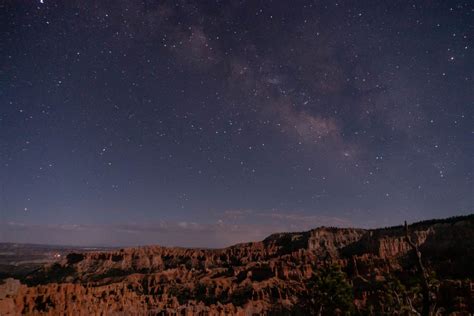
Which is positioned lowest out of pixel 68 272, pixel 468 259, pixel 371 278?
pixel 68 272

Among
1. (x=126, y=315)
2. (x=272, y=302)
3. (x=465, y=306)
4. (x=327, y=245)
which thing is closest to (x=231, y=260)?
(x=327, y=245)

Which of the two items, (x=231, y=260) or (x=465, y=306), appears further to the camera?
(x=231, y=260)

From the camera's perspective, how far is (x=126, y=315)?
84812 millimetres

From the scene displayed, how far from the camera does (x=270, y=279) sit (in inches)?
4530

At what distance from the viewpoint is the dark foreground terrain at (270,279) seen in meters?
64.2

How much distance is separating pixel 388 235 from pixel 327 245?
2797 centimetres

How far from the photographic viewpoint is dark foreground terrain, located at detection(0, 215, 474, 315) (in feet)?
211

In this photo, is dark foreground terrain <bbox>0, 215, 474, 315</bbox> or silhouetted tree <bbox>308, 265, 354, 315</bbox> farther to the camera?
dark foreground terrain <bbox>0, 215, 474, 315</bbox>

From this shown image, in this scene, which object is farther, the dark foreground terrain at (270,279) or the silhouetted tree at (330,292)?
the dark foreground terrain at (270,279)

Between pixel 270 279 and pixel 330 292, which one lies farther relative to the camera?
pixel 270 279

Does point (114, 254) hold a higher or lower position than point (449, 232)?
lower

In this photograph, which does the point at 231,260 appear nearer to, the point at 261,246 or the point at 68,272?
the point at 261,246

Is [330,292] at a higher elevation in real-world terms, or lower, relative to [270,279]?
higher

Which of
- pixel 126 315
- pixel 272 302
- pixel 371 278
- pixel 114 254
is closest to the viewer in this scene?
pixel 126 315
